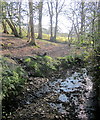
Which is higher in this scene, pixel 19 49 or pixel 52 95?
pixel 19 49

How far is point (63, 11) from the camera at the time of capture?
25.1 metres

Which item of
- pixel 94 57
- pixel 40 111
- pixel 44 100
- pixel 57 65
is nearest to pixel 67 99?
pixel 44 100

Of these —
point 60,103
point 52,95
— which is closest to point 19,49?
point 52,95

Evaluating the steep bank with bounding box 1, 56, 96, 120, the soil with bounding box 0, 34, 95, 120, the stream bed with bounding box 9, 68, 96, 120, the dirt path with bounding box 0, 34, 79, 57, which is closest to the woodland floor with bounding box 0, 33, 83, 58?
the dirt path with bounding box 0, 34, 79, 57

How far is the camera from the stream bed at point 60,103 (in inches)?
197

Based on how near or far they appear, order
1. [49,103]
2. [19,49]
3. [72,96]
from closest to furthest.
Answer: [49,103], [72,96], [19,49]

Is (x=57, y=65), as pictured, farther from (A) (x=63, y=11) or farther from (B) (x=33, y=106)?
(A) (x=63, y=11)

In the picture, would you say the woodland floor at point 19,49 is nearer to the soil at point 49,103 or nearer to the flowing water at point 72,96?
the flowing water at point 72,96

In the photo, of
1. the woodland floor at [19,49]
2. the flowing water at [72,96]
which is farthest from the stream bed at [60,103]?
the woodland floor at [19,49]

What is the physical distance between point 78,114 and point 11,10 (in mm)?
5608

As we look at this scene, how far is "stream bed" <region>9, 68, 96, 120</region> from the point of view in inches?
197

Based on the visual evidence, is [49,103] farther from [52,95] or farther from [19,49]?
[19,49]

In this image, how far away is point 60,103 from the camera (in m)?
5.95

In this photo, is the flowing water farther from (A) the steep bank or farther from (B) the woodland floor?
(B) the woodland floor
